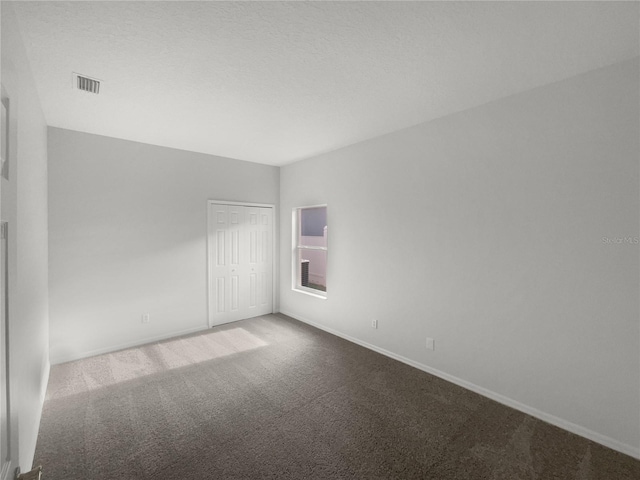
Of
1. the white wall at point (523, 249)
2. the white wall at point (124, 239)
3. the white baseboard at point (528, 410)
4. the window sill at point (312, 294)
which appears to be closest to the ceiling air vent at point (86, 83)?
the white wall at point (124, 239)

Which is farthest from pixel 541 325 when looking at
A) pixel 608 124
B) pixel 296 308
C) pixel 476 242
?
pixel 296 308

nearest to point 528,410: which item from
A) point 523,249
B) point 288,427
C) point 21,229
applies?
point 523,249

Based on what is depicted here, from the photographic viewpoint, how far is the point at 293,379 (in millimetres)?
2914

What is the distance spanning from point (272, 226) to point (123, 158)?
2.32m

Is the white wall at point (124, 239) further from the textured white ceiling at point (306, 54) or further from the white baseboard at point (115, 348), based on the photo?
the textured white ceiling at point (306, 54)

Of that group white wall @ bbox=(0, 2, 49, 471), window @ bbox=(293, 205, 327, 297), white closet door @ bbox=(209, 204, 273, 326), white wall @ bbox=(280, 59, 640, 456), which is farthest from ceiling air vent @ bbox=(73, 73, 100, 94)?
window @ bbox=(293, 205, 327, 297)

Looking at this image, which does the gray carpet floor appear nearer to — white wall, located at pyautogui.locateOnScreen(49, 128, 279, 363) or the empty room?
the empty room

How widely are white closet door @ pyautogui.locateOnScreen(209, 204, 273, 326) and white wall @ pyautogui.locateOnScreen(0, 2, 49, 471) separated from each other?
2.23 metres

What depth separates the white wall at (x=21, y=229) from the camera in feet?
4.13

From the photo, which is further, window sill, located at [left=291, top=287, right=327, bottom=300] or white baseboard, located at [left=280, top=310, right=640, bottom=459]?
window sill, located at [left=291, top=287, right=327, bottom=300]

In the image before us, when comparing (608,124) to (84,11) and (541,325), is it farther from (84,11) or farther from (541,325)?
(84,11)

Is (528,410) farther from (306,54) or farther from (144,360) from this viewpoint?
(144,360)

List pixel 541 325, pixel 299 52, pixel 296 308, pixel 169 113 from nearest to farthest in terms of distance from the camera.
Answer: pixel 299 52 < pixel 541 325 < pixel 169 113 < pixel 296 308

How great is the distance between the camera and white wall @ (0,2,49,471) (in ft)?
4.13
